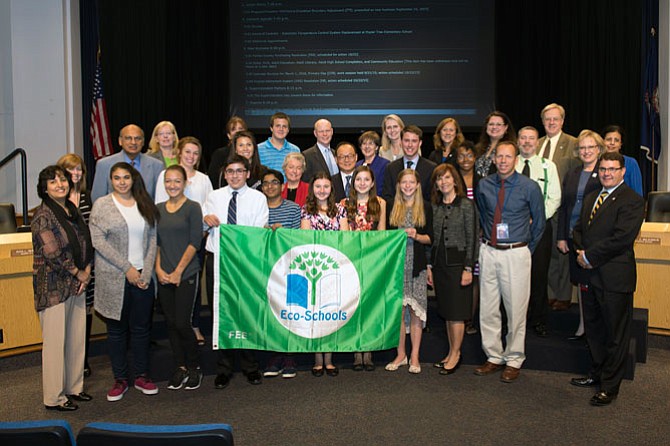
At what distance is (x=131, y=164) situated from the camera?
5289 mm

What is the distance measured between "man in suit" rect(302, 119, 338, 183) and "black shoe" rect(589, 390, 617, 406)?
2907mm

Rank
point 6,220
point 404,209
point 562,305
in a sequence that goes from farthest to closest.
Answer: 1. point 6,220
2. point 562,305
3. point 404,209

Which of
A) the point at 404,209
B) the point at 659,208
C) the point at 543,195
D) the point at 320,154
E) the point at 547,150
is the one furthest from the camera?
the point at 659,208

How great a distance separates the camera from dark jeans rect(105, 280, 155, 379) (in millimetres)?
4469

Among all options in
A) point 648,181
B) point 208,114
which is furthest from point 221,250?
point 648,181

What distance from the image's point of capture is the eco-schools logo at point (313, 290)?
4832 millimetres

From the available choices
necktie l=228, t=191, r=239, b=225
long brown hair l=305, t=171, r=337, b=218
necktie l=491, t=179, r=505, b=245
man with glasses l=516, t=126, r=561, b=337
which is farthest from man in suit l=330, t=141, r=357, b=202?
man with glasses l=516, t=126, r=561, b=337

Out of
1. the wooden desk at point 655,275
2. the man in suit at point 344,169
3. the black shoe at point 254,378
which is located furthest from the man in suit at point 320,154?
the wooden desk at point 655,275

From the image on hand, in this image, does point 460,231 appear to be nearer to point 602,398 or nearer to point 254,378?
point 602,398

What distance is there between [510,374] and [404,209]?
147cm

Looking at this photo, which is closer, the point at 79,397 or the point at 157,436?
the point at 157,436

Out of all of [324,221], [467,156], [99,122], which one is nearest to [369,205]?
[324,221]

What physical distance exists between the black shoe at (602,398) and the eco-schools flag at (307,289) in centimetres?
146

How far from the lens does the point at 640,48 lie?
352 inches
